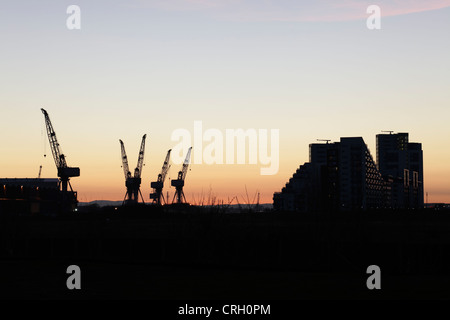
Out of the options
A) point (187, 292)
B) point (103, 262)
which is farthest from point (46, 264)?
point (187, 292)

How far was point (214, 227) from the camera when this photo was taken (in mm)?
38781

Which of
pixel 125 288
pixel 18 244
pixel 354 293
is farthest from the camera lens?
pixel 18 244

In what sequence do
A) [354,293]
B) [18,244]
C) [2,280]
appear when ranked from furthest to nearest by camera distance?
[18,244]
[2,280]
[354,293]

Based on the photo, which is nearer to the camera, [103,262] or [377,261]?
[103,262]

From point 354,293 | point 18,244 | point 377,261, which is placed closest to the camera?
point 354,293

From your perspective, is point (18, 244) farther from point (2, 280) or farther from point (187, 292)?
point (187, 292)

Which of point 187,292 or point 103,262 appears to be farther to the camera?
point 103,262
